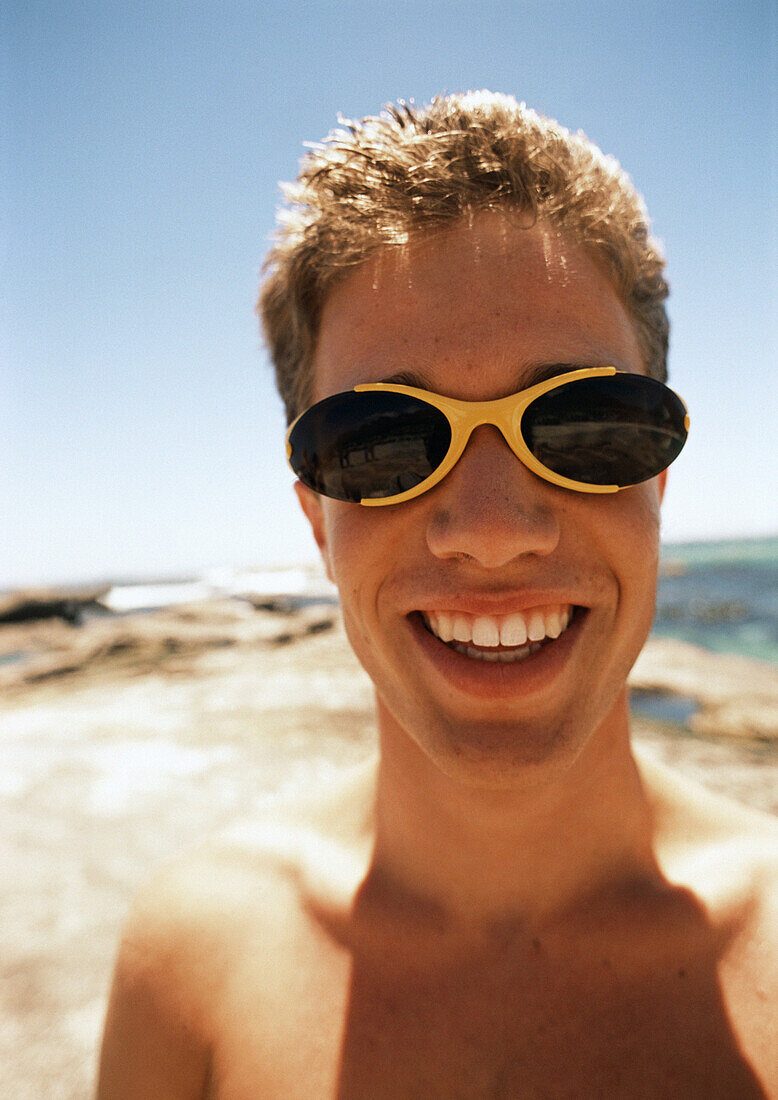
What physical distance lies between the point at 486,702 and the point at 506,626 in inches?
7.2

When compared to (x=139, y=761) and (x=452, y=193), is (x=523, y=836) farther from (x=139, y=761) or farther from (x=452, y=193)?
(x=139, y=761)

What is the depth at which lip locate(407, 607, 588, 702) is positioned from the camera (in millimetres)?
1356

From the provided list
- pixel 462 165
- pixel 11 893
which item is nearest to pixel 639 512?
pixel 462 165

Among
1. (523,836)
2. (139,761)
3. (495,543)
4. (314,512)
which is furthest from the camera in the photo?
(139,761)

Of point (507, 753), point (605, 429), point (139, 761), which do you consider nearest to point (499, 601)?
point (507, 753)

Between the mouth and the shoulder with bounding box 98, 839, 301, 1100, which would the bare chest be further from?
the mouth

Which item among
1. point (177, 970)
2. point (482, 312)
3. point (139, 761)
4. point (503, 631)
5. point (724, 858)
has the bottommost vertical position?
point (139, 761)

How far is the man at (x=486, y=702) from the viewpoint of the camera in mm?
1337

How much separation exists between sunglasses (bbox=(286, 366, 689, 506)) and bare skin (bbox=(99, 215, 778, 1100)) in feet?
0.14

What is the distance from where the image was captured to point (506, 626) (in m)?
1.37

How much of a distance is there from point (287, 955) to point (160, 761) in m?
4.17

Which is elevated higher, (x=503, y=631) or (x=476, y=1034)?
(x=503, y=631)

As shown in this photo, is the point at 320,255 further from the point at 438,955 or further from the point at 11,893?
the point at 11,893

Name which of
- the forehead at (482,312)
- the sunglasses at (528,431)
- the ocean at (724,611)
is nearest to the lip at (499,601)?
the sunglasses at (528,431)
